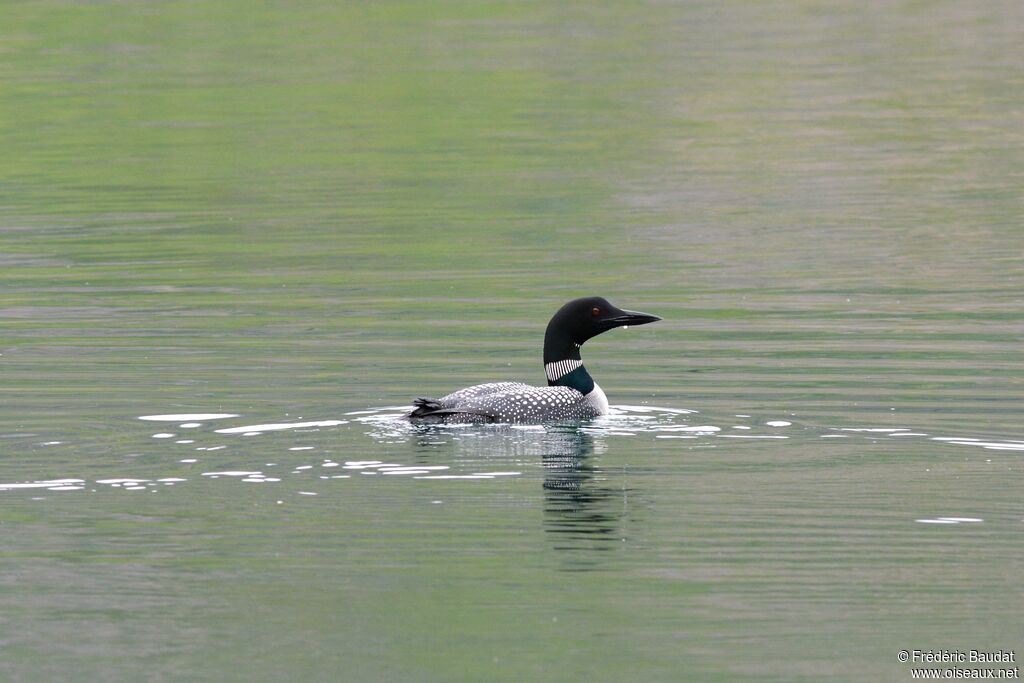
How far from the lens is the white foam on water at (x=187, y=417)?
12.6 meters

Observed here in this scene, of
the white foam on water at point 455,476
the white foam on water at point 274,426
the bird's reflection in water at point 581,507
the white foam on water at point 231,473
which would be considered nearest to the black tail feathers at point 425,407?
the white foam on water at point 274,426

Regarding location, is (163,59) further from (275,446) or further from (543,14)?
(275,446)

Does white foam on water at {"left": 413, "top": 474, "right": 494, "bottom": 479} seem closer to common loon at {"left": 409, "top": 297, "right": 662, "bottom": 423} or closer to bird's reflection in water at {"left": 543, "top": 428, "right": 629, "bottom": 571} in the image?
bird's reflection in water at {"left": 543, "top": 428, "right": 629, "bottom": 571}

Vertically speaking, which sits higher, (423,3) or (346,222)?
(423,3)

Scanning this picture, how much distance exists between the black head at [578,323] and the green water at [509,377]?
0.47m

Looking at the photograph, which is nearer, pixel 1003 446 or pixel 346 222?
pixel 1003 446

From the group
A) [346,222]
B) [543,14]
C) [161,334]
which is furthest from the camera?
→ [543,14]

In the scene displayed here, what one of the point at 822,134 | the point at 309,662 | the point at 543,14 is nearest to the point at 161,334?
the point at 309,662

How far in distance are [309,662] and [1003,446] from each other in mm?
4935

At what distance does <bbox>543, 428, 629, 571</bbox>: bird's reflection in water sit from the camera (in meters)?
9.85

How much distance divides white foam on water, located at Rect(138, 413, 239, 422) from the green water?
0.18 meters

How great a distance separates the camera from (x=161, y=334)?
52.9ft

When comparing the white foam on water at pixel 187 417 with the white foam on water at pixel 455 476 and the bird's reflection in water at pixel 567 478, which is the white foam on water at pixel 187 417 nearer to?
the bird's reflection in water at pixel 567 478

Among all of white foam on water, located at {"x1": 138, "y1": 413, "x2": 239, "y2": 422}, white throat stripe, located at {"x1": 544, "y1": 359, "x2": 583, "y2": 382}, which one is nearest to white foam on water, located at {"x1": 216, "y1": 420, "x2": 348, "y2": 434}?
white foam on water, located at {"x1": 138, "y1": 413, "x2": 239, "y2": 422}
